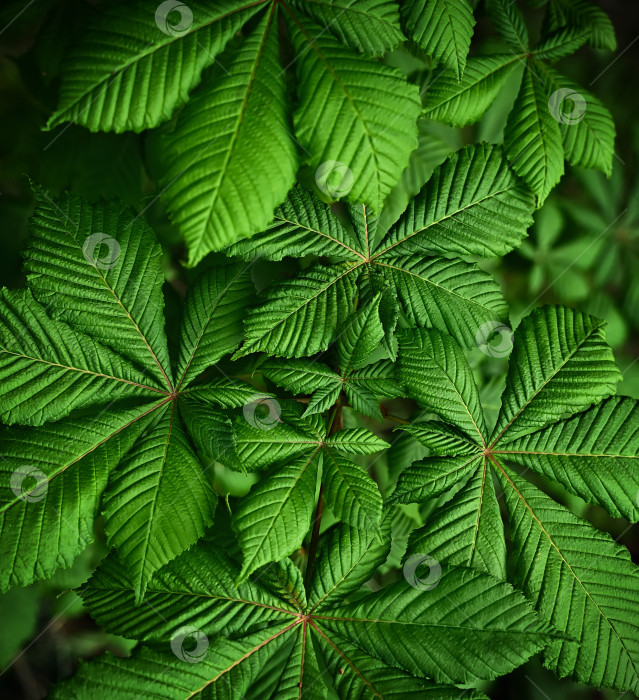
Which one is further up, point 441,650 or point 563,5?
point 563,5

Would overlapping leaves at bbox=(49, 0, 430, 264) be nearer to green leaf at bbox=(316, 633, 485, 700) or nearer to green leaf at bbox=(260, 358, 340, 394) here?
green leaf at bbox=(260, 358, 340, 394)

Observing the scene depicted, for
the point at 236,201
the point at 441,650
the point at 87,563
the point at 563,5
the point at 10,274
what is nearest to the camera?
the point at 236,201

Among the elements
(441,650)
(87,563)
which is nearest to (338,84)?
(441,650)

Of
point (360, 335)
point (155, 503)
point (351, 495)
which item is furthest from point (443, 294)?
point (155, 503)

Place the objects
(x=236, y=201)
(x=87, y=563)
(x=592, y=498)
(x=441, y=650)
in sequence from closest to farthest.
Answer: (x=236, y=201) → (x=441, y=650) → (x=592, y=498) → (x=87, y=563)

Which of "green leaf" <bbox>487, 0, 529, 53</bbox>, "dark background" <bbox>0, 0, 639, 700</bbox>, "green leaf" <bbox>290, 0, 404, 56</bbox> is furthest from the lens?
"dark background" <bbox>0, 0, 639, 700</bbox>

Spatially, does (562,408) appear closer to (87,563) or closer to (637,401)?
(637,401)

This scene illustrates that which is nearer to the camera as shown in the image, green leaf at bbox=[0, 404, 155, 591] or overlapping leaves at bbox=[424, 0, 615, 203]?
green leaf at bbox=[0, 404, 155, 591]

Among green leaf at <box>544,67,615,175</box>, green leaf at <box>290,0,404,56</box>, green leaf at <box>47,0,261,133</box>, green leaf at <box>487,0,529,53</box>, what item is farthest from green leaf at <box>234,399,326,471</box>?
green leaf at <box>487,0,529,53</box>
